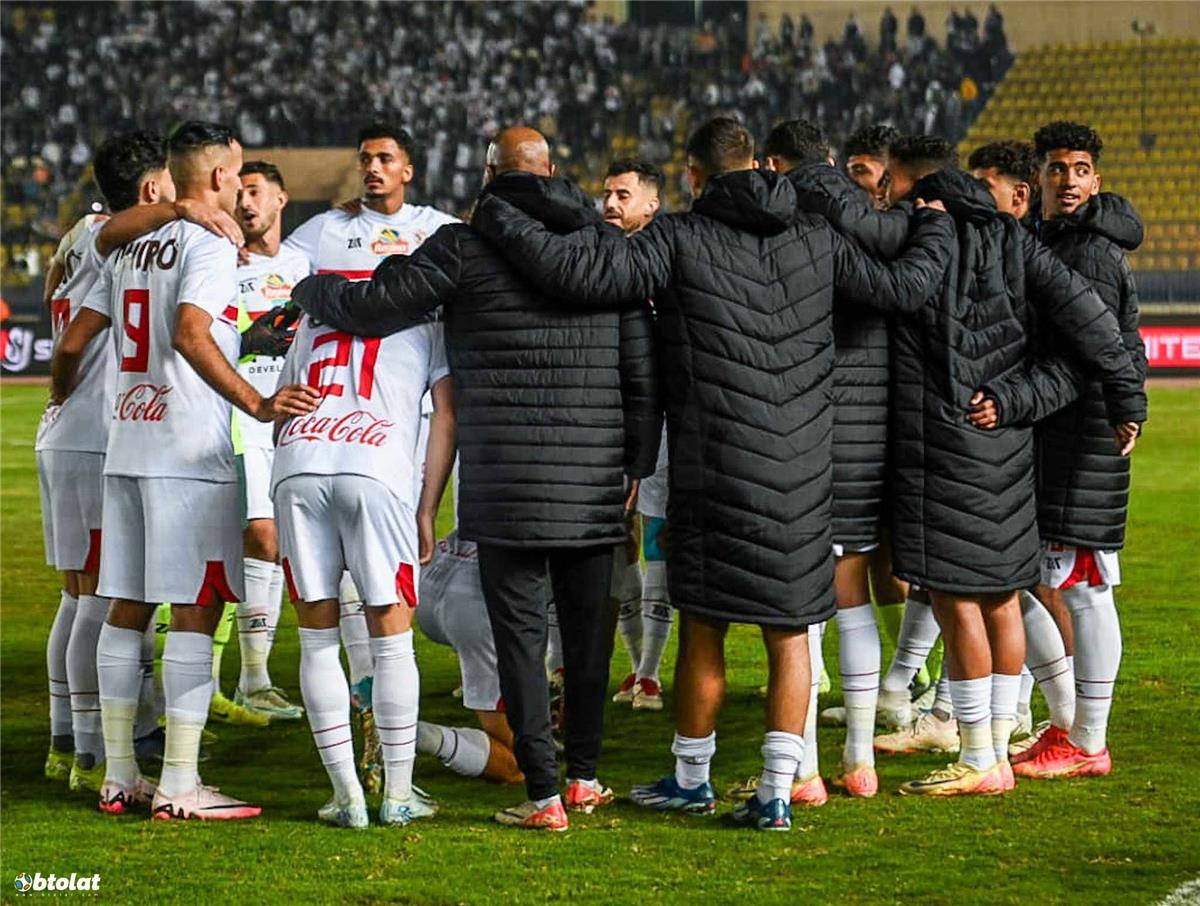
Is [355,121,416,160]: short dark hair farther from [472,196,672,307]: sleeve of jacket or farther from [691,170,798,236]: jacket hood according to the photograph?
[691,170,798,236]: jacket hood

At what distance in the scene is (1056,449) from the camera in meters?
5.35

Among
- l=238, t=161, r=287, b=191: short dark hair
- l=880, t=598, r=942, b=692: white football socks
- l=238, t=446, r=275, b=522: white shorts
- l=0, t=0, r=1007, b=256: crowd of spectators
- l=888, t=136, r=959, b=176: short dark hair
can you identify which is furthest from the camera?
l=0, t=0, r=1007, b=256: crowd of spectators

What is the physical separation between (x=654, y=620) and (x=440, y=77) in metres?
23.9

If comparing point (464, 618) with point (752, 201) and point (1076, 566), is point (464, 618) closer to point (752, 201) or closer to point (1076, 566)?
point (752, 201)

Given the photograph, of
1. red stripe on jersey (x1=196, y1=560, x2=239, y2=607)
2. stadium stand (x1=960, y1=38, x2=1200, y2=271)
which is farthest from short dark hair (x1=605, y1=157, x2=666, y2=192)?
stadium stand (x1=960, y1=38, x2=1200, y2=271)

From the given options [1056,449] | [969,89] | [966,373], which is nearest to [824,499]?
[966,373]

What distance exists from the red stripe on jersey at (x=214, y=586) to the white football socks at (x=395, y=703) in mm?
532

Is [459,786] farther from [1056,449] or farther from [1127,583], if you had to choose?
[1127,583]

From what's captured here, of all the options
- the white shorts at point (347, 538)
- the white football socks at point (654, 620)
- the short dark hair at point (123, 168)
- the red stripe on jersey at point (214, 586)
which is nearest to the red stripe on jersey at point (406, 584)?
the white shorts at point (347, 538)

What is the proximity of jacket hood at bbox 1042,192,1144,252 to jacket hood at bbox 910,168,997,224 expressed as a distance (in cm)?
40

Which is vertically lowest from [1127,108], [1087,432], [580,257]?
[1087,432]

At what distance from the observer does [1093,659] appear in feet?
17.5

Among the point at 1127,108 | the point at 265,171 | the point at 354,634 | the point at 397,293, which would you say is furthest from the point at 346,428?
the point at 1127,108

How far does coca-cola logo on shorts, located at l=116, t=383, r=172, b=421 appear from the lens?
500 centimetres
